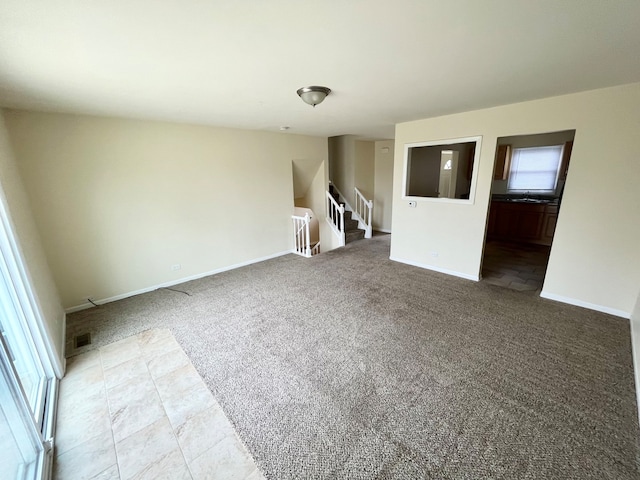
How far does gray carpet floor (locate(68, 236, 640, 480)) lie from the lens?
148 cm


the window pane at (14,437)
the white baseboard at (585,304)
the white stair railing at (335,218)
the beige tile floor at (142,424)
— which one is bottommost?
the beige tile floor at (142,424)

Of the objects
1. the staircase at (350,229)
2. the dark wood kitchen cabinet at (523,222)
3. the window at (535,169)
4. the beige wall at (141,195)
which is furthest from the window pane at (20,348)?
the window at (535,169)

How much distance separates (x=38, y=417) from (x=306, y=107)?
3369 millimetres

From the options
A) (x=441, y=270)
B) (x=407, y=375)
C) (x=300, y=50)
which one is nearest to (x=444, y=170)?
(x=441, y=270)

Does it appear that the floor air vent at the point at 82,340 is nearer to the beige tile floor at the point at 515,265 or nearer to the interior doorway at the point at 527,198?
the beige tile floor at the point at 515,265

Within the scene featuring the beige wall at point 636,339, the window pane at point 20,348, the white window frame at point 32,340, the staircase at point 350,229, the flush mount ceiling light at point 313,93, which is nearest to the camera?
the white window frame at point 32,340

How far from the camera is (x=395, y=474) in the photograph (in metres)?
1.40

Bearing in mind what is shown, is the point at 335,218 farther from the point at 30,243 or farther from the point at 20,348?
the point at 20,348

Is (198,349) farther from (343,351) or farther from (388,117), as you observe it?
(388,117)

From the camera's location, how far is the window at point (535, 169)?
512 centimetres

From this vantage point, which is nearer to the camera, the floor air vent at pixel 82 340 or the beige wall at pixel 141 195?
the floor air vent at pixel 82 340

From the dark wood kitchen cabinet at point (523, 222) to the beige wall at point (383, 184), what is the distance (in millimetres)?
2347

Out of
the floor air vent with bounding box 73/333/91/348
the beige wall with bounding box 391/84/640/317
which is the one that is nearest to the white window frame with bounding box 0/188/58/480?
Answer: the floor air vent with bounding box 73/333/91/348

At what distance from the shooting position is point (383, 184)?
6871 mm
